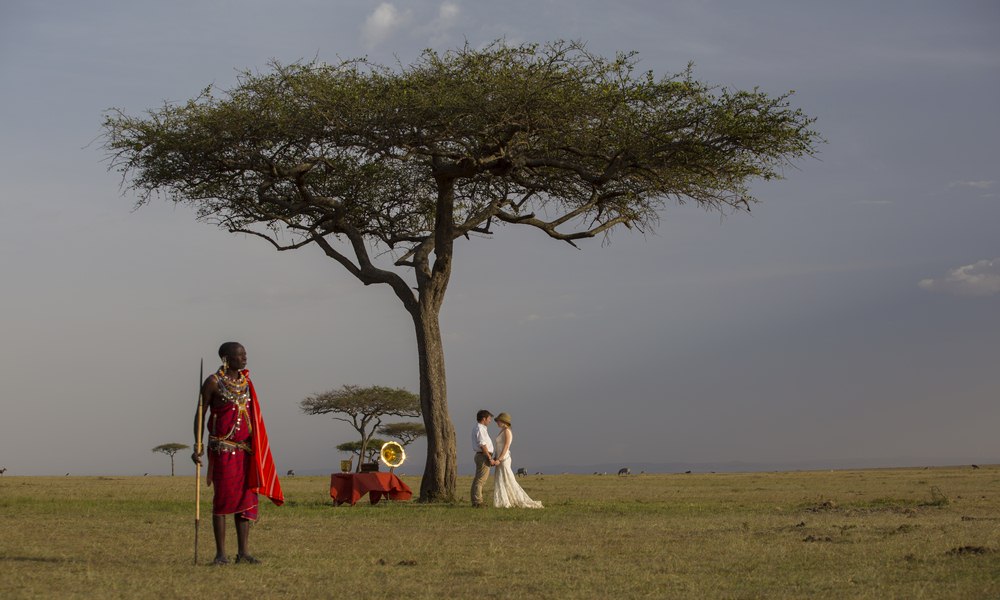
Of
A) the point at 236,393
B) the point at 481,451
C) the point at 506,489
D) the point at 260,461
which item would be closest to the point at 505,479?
the point at 506,489

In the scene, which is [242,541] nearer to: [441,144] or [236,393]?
[236,393]

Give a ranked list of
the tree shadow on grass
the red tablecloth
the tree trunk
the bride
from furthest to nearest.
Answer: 1. the tree trunk
2. the red tablecloth
3. the bride
4. the tree shadow on grass

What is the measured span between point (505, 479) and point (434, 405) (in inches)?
144

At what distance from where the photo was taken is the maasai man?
37.0 ft

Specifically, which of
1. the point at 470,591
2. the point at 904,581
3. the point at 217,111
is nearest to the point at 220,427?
the point at 470,591

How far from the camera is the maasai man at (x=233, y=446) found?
11.3m

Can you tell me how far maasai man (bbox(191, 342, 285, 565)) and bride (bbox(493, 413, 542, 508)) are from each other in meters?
10.5

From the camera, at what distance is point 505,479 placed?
2197cm

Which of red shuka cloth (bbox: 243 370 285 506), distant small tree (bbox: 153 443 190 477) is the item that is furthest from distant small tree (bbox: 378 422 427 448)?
red shuka cloth (bbox: 243 370 285 506)

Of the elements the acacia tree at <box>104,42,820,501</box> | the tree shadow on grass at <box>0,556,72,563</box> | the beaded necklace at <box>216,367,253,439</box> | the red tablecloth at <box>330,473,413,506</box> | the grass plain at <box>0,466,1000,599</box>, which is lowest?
the grass plain at <box>0,466,1000,599</box>

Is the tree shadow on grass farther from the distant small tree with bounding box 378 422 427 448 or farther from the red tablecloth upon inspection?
the distant small tree with bounding box 378 422 427 448

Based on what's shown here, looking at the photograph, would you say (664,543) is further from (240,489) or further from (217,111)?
(217,111)

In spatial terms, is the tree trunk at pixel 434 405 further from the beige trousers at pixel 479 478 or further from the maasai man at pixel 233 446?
the maasai man at pixel 233 446

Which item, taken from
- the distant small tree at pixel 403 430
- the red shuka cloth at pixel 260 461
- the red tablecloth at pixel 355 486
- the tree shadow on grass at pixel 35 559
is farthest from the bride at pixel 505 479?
the distant small tree at pixel 403 430
